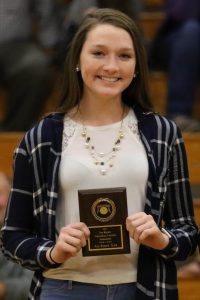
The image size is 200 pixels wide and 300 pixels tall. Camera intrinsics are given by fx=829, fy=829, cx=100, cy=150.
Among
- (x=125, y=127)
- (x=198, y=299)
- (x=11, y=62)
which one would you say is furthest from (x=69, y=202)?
(x=11, y=62)

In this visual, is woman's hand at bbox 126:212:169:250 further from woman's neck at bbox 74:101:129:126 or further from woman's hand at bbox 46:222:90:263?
woman's neck at bbox 74:101:129:126

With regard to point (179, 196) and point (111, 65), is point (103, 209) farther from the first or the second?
point (111, 65)

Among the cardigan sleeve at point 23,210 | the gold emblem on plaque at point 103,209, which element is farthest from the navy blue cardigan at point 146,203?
the gold emblem on plaque at point 103,209

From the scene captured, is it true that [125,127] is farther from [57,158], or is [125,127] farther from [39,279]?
[39,279]

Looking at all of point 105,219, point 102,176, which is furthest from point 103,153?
Result: point 105,219

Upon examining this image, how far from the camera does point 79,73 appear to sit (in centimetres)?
204

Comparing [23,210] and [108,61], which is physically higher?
[108,61]

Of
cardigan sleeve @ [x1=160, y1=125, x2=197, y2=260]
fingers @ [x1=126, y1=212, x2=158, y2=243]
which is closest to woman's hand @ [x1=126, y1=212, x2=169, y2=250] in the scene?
fingers @ [x1=126, y1=212, x2=158, y2=243]

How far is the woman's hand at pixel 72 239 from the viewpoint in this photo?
181cm

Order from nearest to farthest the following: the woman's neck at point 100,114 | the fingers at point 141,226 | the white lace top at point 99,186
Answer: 1. the fingers at point 141,226
2. the white lace top at point 99,186
3. the woman's neck at point 100,114

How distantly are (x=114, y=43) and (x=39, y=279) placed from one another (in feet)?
1.92

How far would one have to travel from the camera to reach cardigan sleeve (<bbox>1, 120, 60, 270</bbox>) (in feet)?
6.40

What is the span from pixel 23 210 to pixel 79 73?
365 mm

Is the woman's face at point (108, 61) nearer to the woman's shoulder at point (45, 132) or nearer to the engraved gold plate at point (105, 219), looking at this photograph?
the woman's shoulder at point (45, 132)
